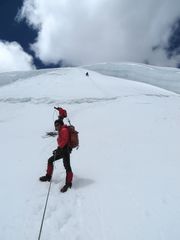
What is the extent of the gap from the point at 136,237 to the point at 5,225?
230cm

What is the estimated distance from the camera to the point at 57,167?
823cm

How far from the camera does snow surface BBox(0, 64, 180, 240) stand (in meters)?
5.08

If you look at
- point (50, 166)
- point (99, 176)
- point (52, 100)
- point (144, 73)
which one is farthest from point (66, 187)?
point (144, 73)

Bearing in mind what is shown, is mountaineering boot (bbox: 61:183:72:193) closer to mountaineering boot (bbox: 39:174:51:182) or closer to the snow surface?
the snow surface

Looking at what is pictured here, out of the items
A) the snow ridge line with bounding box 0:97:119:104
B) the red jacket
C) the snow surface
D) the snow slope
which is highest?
the snow slope

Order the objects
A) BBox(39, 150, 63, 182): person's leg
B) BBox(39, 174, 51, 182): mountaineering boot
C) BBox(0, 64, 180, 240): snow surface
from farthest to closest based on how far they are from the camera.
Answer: BBox(39, 174, 51, 182): mountaineering boot
BBox(39, 150, 63, 182): person's leg
BBox(0, 64, 180, 240): snow surface

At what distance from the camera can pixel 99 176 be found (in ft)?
24.7

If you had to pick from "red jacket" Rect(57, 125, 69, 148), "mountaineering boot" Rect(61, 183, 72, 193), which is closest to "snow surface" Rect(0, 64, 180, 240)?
"mountaineering boot" Rect(61, 183, 72, 193)

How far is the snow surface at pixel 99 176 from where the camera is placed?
200 inches

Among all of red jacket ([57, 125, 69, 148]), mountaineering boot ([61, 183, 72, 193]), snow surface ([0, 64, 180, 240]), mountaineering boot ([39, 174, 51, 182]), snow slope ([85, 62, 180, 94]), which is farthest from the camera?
snow slope ([85, 62, 180, 94])

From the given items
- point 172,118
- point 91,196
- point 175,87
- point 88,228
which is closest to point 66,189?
point 91,196

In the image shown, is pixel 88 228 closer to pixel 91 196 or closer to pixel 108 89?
pixel 91 196

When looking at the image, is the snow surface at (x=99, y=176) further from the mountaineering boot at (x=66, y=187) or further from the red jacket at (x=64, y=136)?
the red jacket at (x=64, y=136)

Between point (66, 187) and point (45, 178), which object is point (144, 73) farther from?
point (66, 187)
